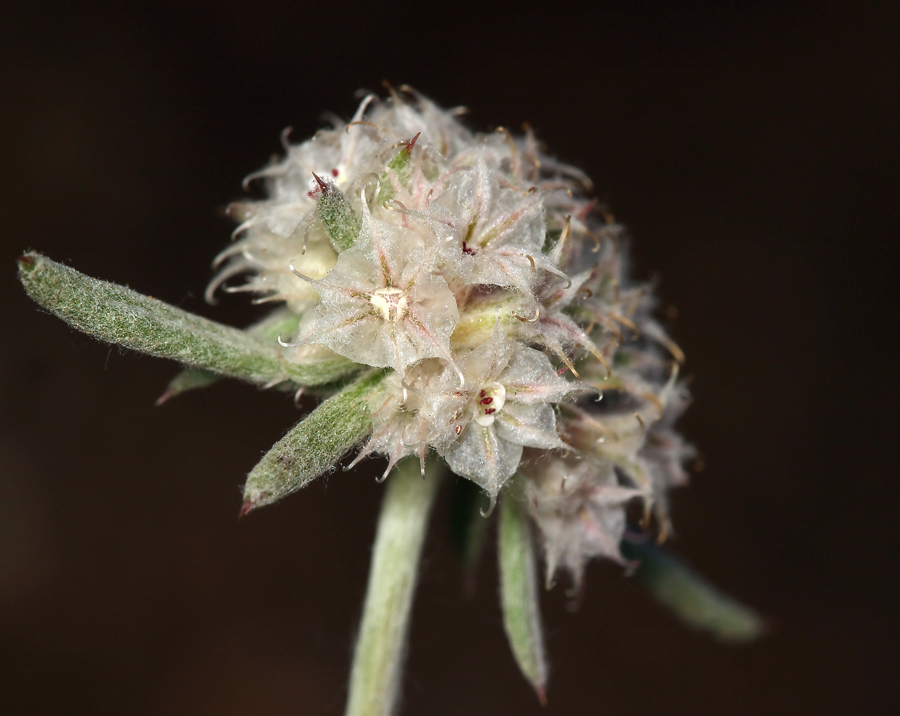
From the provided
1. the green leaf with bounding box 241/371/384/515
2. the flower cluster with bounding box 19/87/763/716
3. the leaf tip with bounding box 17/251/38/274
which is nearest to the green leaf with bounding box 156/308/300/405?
the flower cluster with bounding box 19/87/763/716

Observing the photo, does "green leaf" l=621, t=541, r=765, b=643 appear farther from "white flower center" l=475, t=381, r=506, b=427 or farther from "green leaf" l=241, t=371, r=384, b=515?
"green leaf" l=241, t=371, r=384, b=515

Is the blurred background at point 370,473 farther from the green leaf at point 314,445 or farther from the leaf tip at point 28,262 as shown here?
the leaf tip at point 28,262

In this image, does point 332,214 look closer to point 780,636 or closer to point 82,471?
point 82,471

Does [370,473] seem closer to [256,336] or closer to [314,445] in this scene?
[256,336]

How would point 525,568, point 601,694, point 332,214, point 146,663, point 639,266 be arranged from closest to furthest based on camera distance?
point 332,214, point 525,568, point 146,663, point 601,694, point 639,266

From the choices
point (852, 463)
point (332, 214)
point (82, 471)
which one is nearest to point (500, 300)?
point (332, 214)

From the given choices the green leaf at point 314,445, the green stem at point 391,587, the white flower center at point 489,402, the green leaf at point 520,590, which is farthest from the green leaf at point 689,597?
the green leaf at point 314,445

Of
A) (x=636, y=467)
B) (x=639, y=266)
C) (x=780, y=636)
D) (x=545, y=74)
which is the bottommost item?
(x=636, y=467)
